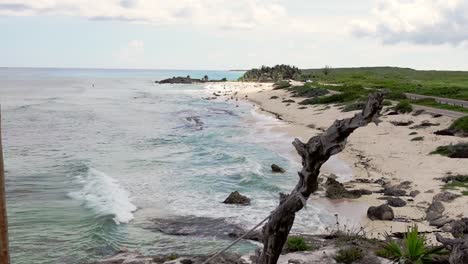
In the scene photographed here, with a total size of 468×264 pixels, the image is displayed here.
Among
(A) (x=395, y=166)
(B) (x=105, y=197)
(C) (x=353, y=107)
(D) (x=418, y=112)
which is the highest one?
(D) (x=418, y=112)

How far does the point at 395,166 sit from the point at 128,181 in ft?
46.3

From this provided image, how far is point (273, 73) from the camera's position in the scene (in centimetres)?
14988

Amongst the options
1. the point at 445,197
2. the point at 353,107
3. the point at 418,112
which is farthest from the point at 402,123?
the point at 445,197

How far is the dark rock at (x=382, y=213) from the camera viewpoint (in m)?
18.2

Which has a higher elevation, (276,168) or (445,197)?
(445,197)

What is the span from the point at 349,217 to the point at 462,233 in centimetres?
701

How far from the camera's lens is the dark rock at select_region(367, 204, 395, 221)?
18219 mm

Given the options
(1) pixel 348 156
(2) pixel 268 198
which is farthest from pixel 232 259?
(1) pixel 348 156

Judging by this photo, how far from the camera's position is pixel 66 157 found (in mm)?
35188

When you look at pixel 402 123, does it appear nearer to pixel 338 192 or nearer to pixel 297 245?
pixel 338 192

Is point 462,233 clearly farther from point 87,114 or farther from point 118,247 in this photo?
point 87,114

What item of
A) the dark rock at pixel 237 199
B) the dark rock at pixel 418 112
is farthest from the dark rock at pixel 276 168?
the dark rock at pixel 418 112

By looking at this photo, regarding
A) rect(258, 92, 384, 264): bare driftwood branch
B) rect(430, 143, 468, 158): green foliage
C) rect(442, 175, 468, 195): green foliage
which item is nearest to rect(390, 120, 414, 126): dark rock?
rect(430, 143, 468, 158): green foliage

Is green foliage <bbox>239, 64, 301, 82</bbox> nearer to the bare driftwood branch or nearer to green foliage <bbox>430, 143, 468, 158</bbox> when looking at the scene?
green foliage <bbox>430, 143, 468, 158</bbox>
